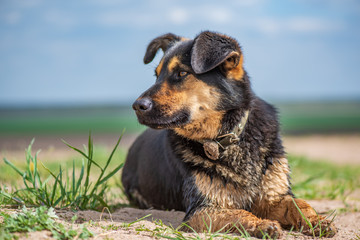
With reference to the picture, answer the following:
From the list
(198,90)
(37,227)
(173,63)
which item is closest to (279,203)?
(198,90)

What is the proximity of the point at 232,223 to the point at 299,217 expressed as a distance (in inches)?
29.1

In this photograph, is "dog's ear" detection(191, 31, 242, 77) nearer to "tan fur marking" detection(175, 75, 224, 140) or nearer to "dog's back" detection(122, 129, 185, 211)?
"tan fur marking" detection(175, 75, 224, 140)

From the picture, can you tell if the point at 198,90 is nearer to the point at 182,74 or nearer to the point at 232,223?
the point at 182,74

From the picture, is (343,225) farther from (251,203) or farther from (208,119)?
(208,119)

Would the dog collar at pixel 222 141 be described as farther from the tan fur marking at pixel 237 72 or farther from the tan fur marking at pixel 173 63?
the tan fur marking at pixel 173 63

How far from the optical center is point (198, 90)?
12.5ft

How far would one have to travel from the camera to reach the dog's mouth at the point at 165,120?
12.1 ft

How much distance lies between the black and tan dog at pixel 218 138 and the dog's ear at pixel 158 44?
693 mm

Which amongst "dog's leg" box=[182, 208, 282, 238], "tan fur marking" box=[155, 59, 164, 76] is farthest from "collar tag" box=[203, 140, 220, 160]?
"tan fur marking" box=[155, 59, 164, 76]

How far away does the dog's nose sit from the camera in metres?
3.63

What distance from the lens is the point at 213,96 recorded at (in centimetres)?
382

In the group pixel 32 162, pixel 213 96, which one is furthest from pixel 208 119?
pixel 32 162

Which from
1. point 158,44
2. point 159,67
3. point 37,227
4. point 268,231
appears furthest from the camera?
point 158,44

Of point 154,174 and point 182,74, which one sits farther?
point 154,174
